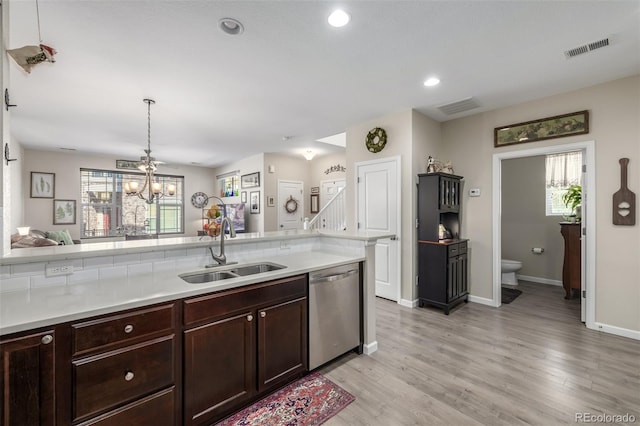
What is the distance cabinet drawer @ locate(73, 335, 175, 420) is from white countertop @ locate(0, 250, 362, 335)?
23cm

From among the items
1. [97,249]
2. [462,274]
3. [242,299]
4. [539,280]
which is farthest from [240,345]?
[539,280]

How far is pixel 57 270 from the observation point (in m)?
1.67

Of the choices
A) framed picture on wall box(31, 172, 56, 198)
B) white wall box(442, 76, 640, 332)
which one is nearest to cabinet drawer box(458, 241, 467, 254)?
white wall box(442, 76, 640, 332)

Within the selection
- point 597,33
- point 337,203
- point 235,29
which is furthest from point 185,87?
point 597,33

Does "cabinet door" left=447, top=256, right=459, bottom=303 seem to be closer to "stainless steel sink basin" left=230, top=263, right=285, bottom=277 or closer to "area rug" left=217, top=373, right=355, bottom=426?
Answer: "area rug" left=217, top=373, right=355, bottom=426

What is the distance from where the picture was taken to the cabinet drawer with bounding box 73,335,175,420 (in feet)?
4.18

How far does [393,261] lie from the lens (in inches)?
161

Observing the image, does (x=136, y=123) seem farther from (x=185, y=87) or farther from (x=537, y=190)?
(x=537, y=190)

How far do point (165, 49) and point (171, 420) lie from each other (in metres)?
2.77

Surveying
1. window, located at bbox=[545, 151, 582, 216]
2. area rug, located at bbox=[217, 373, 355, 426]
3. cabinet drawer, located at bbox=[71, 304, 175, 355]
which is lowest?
area rug, located at bbox=[217, 373, 355, 426]

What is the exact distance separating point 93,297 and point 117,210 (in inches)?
295

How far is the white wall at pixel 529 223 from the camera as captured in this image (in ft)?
16.0

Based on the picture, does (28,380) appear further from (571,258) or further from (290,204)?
(290,204)

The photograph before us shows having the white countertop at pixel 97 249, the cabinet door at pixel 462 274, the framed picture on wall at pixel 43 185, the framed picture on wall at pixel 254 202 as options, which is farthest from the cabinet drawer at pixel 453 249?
the framed picture on wall at pixel 43 185
